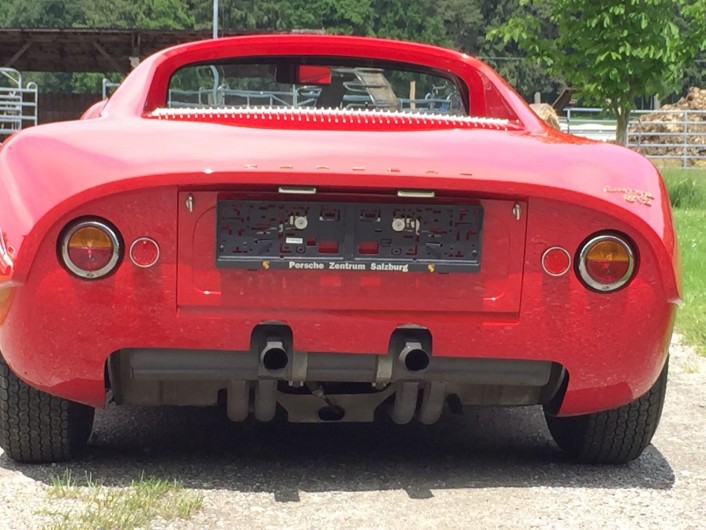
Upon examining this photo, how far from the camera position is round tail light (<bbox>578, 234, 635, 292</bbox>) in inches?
111

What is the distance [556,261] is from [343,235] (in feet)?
1.86

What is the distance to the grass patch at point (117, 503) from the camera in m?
2.61

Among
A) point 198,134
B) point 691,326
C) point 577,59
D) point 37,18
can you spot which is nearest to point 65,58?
point 577,59

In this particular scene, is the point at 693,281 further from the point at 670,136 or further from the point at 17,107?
the point at 670,136

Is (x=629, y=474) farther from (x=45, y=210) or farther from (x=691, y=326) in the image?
(x=691, y=326)

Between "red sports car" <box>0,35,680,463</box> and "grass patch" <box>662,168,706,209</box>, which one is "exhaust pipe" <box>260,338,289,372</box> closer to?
"red sports car" <box>0,35,680,463</box>

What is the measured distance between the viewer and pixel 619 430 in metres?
3.24

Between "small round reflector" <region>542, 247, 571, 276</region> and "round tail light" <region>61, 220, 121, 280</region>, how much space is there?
111 centimetres

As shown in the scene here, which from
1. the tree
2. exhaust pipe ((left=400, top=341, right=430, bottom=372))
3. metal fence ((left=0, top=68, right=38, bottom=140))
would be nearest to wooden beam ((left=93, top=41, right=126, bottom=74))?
metal fence ((left=0, top=68, right=38, bottom=140))

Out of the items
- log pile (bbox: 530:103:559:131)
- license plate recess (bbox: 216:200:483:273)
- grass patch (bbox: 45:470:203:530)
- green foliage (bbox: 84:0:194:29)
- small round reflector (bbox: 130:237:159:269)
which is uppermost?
green foliage (bbox: 84:0:194:29)

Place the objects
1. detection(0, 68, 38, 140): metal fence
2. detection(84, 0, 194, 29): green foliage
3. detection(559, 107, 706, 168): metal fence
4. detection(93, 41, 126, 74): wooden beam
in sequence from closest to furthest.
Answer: detection(0, 68, 38, 140): metal fence → detection(559, 107, 706, 168): metal fence → detection(93, 41, 126, 74): wooden beam → detection(84, 0, 194, 29): green foliage

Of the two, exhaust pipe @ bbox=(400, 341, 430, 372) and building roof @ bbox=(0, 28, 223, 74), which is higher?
building roof @ bbox=(0, 28, 223, 74)

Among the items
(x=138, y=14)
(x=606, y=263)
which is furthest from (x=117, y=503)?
(x=138, y=14)

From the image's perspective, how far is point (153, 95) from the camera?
3.59 meters
